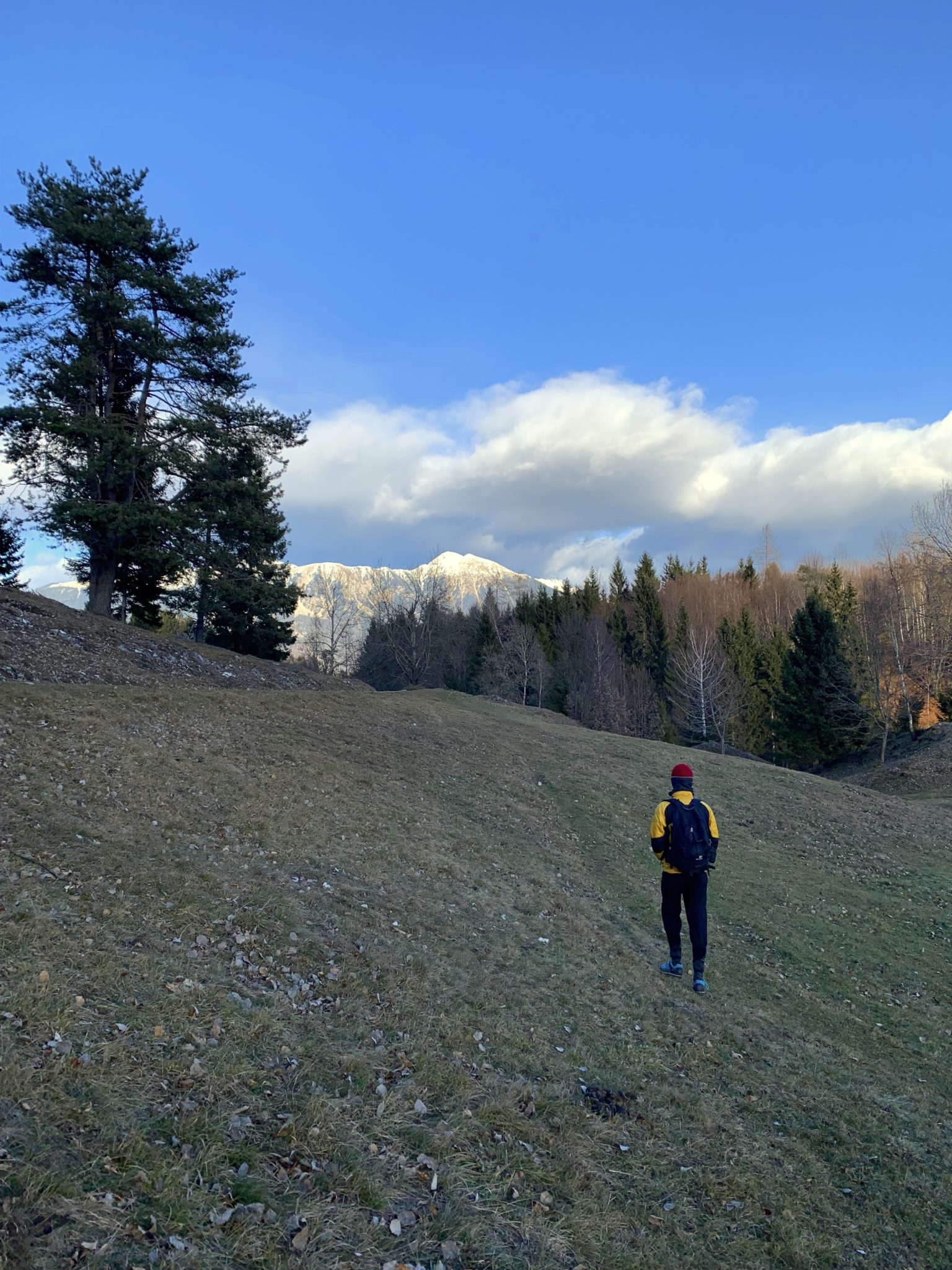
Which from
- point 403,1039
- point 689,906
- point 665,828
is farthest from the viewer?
point 689,906

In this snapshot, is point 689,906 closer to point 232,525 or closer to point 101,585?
point 232,525

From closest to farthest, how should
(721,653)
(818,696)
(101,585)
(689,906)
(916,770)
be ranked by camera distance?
(689,906), (101,585), (916,770), (818,696), (721,653)

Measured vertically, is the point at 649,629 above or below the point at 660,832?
above

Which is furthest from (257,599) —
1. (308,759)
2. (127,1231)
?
(127,1231)

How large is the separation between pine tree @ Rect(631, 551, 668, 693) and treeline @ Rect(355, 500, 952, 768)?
0.54 feet

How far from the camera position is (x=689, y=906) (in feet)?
27.7

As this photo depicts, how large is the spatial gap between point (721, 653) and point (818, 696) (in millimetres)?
9557

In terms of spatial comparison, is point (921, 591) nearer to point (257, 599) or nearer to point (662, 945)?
point (257, 599)

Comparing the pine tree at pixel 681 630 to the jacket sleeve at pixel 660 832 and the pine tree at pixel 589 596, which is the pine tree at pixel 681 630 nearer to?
the pine tree at pixel 589 596

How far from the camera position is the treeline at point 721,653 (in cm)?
4628

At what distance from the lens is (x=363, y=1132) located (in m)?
4.46

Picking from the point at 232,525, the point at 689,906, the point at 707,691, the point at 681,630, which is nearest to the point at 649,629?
the point at 681,630

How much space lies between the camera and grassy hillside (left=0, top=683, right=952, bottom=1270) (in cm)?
380

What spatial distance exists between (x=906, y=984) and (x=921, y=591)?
55.8 meters
